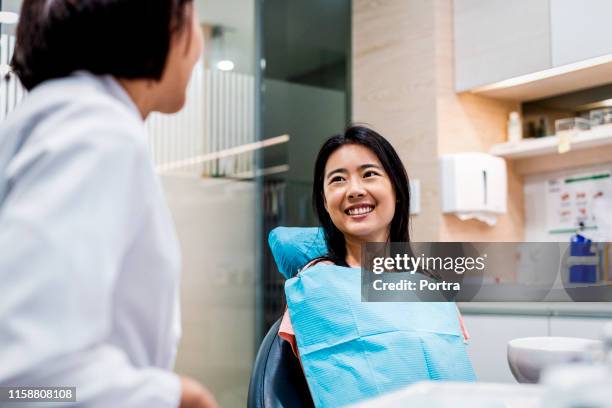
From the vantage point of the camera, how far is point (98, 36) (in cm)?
68

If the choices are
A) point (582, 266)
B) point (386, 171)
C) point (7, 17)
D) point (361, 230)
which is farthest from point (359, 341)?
point (7, 17)

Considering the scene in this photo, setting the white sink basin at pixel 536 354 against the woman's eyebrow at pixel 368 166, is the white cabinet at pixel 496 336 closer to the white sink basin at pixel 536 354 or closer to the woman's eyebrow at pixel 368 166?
the woman's eyebrow at pixel 368 166

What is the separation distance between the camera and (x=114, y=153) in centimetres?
60

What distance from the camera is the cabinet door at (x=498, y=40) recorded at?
285 centimetres

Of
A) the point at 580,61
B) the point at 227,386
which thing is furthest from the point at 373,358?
the point at 227,386

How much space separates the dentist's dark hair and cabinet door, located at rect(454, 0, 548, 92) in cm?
246

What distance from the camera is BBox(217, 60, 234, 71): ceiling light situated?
11.3 ft

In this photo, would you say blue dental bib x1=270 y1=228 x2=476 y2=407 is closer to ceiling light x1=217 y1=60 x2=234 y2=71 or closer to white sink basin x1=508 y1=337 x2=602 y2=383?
white sink basin x1=508 y1=337 x2=602 y2=383

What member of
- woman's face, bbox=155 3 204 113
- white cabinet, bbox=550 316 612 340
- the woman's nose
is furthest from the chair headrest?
white cabinet, bbox=550 316 612 340

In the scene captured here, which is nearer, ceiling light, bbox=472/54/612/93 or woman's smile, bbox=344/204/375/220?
woman's smile, bbox=344/204/375/220

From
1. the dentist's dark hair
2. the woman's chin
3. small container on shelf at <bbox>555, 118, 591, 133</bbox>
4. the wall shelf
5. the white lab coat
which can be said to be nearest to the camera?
the white lab coat

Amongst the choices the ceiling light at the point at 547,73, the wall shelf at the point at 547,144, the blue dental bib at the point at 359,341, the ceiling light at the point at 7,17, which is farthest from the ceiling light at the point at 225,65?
the blue dental bib at the point at 359,341

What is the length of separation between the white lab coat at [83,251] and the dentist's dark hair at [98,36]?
27 millimetres

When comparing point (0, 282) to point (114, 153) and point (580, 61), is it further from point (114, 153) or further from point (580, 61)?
point (580, 61)
